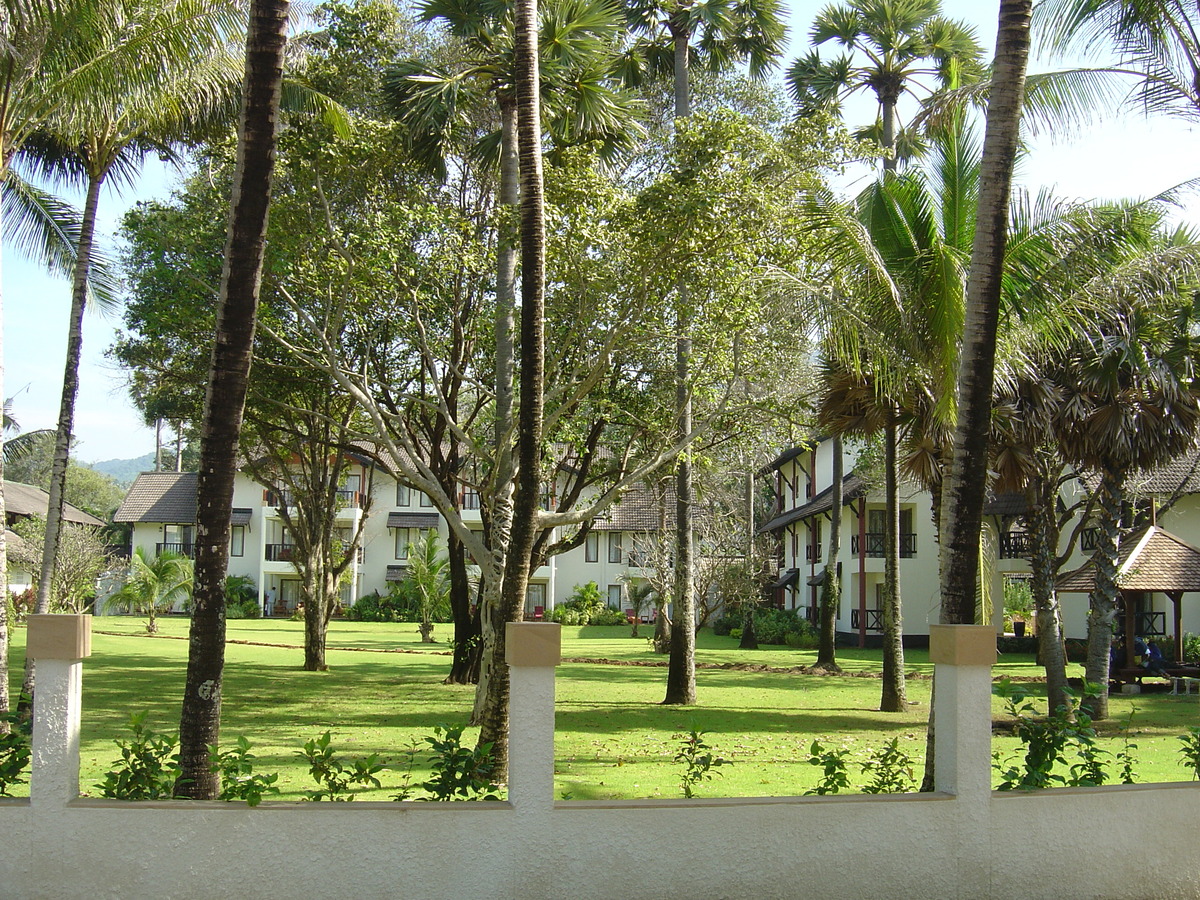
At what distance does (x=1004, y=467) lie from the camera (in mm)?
16406

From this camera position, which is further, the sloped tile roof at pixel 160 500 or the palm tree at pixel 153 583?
the sloped tile roof at pixel 160 500

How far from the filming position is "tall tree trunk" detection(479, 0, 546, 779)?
31.8 ft

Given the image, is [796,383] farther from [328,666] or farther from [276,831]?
[276,831]

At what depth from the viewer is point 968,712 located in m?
6.61

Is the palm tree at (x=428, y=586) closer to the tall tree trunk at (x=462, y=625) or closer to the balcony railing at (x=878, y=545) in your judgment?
the tall tree trunk at (x=462, y=625)

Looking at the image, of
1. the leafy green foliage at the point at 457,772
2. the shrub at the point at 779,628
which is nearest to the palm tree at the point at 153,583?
the shrub at the point at 779,628

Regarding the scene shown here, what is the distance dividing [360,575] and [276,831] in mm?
53071

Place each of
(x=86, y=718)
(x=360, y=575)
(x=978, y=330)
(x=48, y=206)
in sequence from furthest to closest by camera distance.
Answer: (x=360, y=575) → (x=48, y=206) → (x=86, y=718) → (x=978, y=330)

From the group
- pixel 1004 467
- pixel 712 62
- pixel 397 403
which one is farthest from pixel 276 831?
pixel 712 62

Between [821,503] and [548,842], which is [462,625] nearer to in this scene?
[548,842]

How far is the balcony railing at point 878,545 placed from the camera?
3759cm

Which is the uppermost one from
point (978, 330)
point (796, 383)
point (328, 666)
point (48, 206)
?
point (48, 206)

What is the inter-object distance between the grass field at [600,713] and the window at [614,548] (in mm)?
25035

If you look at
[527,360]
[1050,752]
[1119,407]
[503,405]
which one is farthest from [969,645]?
[1119,407]
